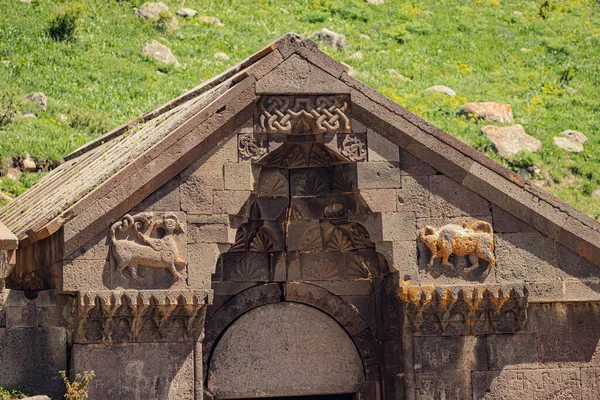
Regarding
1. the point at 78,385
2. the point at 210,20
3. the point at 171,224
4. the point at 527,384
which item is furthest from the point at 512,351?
the point at 210,20

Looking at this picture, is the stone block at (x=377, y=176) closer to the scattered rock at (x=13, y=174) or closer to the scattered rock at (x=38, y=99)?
the scattered rock at (x=13, y=174)

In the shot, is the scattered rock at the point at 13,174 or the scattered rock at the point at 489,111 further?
the scattered rock at the point at 489,111

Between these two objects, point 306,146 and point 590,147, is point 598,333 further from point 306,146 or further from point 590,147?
point 590,147

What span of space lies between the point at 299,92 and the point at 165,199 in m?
2.20

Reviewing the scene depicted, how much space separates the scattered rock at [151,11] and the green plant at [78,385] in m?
25.3

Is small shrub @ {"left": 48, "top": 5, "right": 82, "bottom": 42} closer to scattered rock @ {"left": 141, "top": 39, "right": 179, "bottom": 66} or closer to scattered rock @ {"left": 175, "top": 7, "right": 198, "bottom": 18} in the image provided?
scattered rock @ {"left": 141, "top": 39, "right": 179, "bottom": 66}

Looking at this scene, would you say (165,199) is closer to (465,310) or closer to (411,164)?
(411,164)

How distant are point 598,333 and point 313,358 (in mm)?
3896

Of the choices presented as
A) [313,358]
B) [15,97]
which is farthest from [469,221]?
[15,97]

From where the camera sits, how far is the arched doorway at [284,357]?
48.5ft

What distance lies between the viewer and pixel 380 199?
45.5 ft

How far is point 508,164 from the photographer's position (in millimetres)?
27672

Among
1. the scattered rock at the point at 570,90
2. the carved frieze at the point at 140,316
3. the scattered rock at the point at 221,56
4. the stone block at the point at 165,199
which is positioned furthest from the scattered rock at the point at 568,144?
the carved frieze at the point at 140,316

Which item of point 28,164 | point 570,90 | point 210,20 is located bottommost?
point 28,164
